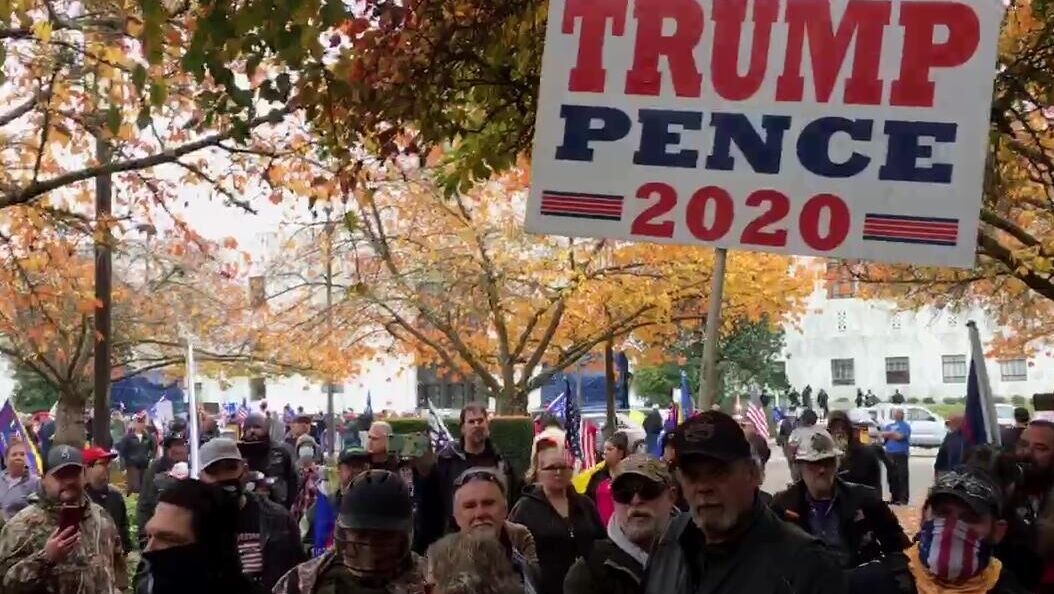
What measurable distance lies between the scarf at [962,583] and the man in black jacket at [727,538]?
3.68 feet

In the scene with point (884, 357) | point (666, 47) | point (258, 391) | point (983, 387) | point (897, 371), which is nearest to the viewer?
point (666, 47)

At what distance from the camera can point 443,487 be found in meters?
7.70

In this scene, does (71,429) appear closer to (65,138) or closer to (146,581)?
(65,138)

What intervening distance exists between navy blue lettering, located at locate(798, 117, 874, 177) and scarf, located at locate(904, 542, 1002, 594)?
143cm

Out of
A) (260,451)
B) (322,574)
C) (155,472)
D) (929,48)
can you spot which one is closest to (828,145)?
(929,48)

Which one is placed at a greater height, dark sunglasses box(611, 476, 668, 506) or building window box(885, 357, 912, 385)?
dark sunglasses box(611, 476, 668, 506)

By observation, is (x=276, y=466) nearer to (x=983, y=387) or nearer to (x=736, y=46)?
(x=983, y=387)

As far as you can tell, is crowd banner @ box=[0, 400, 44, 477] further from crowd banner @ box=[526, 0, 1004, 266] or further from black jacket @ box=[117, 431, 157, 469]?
black jacket @ box=[117, 431, 157, 469]

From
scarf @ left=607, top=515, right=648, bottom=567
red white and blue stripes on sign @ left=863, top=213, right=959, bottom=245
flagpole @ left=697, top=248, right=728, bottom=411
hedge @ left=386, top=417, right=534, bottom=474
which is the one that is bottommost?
hedge @ left=386, top=417, right=534, bottom=474

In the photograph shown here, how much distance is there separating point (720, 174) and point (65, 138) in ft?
23.3

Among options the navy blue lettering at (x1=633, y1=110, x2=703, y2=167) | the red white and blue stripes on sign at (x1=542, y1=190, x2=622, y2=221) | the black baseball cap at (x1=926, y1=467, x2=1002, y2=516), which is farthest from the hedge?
the black baseball cap at (x1=926, y1=467, x2=1002, y2=516)

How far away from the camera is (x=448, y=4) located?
667cm

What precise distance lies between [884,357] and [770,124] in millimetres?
61353

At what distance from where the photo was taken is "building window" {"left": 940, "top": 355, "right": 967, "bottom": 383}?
200 ft
